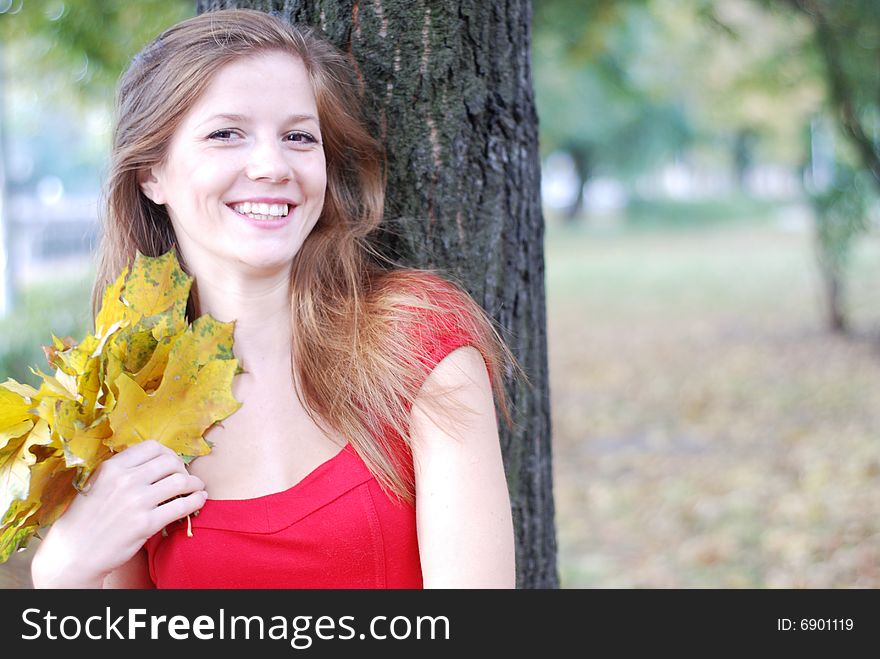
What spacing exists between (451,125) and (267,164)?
554mm

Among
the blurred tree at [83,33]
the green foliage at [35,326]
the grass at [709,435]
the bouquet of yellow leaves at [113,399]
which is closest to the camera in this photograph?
the bouquet of yellow leaves at [113,399]

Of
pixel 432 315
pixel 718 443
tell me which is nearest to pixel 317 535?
pixel 432 315

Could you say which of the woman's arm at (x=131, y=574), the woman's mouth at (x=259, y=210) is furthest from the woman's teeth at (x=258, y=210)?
the woman's arm at (x=131, y=574)

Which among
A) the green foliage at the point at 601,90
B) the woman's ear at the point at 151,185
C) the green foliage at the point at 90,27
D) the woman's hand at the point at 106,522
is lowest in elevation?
the woman's hand at the point at 106,522

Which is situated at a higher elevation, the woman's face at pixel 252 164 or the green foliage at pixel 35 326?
the green foliage at pixel 35 326

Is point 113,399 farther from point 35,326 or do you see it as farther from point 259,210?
point 35,326

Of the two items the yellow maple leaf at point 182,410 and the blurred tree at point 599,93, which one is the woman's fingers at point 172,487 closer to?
the yellow maple leaf at point 182,410

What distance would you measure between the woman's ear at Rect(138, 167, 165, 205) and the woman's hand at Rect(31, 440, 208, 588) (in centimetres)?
58

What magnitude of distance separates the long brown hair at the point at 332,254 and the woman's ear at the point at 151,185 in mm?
16

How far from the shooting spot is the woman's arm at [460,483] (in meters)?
1.66

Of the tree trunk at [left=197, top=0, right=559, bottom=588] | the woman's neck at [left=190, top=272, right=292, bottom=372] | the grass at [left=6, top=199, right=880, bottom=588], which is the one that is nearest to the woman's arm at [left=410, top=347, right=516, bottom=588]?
the woman's neck at [left=190, top=272, right=292, bottom=372]

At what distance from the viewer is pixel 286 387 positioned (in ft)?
6.35

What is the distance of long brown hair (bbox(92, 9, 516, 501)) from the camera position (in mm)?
1815

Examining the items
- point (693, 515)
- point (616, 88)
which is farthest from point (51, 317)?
point (693, 515)
